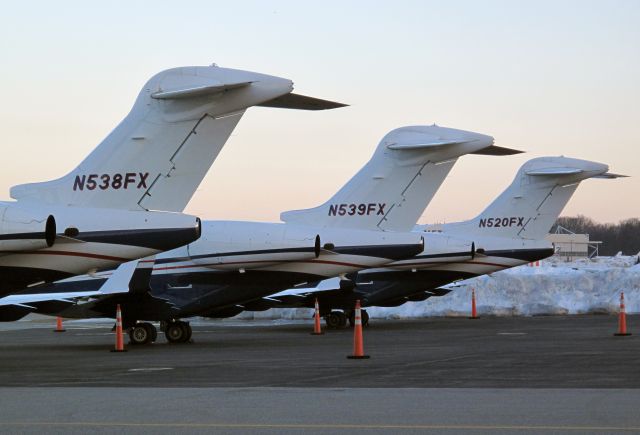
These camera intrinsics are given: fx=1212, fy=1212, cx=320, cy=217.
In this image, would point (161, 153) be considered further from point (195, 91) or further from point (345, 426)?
point (345, 426)

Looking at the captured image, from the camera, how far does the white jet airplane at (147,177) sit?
19.1m

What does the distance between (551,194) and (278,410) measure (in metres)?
27.6

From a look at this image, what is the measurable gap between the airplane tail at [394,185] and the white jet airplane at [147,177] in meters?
10.9

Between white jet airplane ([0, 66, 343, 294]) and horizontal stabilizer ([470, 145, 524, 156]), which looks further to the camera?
horizontal stabilizer ([470, 145, 524, 156])

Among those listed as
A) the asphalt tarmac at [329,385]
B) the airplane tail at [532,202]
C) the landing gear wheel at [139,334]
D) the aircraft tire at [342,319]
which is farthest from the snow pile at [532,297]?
the landing gear wheel at [139,334]

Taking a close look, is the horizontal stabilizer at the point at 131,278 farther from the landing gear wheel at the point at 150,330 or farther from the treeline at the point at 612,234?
the treeline at the point at 612,234

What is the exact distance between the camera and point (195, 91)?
1934 centimetres

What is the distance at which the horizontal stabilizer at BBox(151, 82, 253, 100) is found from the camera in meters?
19.1

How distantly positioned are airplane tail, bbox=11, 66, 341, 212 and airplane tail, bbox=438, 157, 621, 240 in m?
19.5

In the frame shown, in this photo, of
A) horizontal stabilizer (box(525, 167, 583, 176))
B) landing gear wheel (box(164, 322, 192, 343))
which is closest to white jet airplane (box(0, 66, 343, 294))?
landing gear wheel (box(164, 322, 192, 343))

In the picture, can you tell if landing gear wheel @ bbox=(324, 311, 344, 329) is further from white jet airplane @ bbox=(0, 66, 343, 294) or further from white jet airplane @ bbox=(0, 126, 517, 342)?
white jet airplane @ bbox=(0, 66, 343, 294)

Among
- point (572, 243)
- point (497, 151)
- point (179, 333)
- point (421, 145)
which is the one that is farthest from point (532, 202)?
point (572, 243)

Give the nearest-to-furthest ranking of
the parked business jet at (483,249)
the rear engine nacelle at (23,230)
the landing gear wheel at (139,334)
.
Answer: the rear engine nacelle at (23,230)
the landing gear wheel at (139,334)
the parked business jet at (483,249)

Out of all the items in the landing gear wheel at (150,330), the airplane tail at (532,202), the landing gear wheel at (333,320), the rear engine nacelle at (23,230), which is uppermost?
the airplane tail at (532,202)
